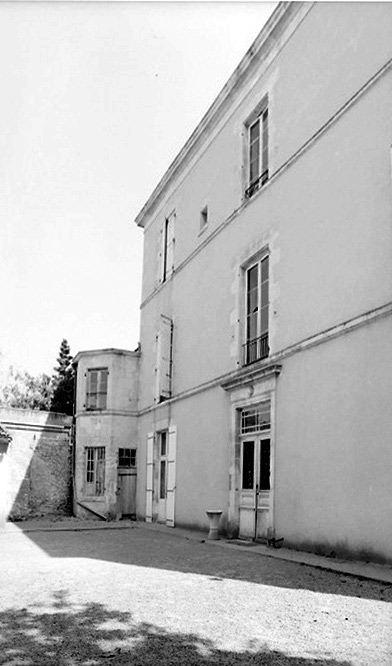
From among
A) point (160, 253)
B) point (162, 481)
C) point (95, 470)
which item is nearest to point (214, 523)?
point (162, 481)

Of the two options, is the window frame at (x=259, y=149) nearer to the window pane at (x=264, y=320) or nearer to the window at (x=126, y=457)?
the window pane at (x=264, y=320)

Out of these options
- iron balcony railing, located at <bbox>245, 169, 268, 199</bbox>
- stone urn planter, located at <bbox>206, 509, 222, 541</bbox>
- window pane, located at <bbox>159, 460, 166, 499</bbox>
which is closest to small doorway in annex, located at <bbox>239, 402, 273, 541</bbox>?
stone urn planter, located at <bbox>206, 509, 222, 541</bbox>

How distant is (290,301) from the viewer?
908cm

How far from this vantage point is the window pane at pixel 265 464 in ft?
30.8

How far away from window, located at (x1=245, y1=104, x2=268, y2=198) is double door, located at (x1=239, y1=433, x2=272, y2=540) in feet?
14.0

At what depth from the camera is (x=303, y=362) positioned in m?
8.55

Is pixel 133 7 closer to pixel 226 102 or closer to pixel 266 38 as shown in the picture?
pixel 266 38

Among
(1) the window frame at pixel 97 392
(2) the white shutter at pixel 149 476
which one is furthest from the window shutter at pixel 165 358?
(1) the window frame at pixel 97 392

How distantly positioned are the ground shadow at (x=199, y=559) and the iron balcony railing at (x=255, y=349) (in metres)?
2.96

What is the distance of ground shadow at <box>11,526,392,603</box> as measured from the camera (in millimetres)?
5523

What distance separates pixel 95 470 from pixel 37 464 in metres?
2.07

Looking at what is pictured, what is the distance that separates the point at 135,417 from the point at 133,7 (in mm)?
13843

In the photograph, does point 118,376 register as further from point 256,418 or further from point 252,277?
point 256,418

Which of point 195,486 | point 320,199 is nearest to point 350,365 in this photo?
point 320,199
